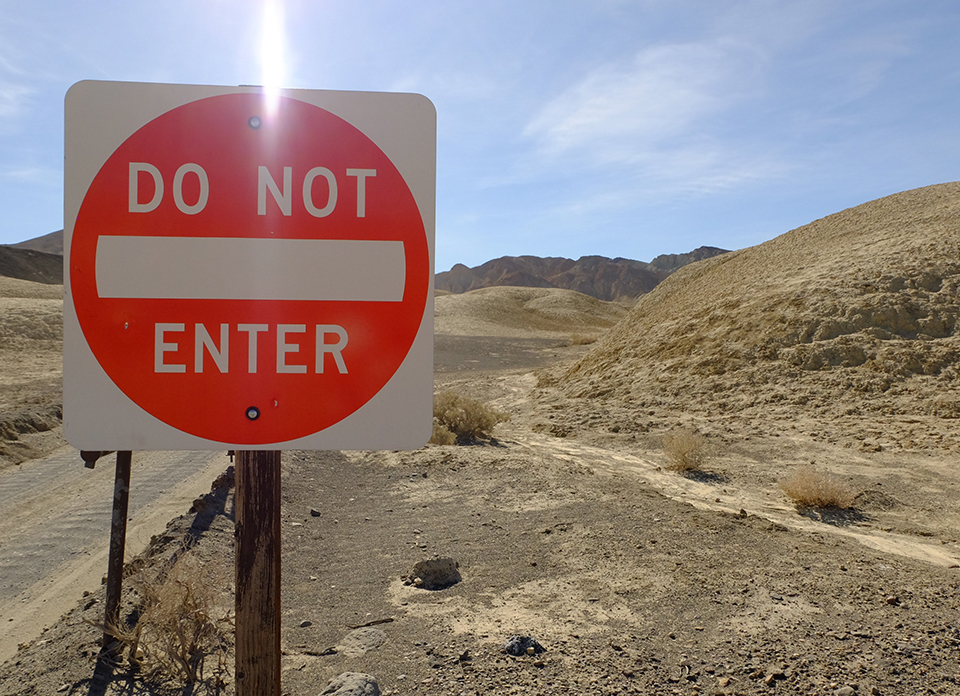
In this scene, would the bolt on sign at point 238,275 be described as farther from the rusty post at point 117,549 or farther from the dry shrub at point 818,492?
the dry shrub at point 818,492

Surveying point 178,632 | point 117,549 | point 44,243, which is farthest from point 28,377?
point 44,243

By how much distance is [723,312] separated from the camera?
1933 cm

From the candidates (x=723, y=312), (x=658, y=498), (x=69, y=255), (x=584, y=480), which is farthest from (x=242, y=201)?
(x=723, y=312)

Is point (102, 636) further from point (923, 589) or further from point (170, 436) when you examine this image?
point (923, 589)

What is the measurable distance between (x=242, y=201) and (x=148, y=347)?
0.42m

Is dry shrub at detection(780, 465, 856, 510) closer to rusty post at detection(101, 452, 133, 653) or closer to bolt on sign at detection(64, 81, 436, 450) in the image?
rusty post at detection(101, 452, 133, 653)

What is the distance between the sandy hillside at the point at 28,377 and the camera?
12.2 meters

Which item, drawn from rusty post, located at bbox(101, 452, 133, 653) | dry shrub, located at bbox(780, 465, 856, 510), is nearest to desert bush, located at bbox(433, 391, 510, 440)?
dry shrub, located at bbox(780, 465, 856, 510)

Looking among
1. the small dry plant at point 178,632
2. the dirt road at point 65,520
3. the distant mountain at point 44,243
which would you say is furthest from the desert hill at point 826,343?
the distant mountain at point 44,243

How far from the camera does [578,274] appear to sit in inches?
6403

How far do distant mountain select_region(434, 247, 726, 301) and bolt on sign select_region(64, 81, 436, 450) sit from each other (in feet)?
483

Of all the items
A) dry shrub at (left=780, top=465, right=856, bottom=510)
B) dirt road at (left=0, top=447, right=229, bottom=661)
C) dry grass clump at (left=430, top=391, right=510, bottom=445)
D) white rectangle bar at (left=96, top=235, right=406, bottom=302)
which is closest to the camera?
white rectangle bar at (left=96, top=235, right=406, bottom=302)

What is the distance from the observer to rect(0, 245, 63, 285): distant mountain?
75.1 metres

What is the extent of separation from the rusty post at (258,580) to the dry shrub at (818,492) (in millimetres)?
7565
